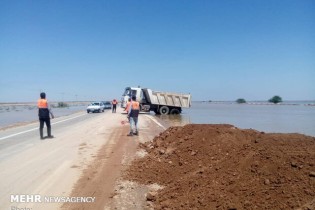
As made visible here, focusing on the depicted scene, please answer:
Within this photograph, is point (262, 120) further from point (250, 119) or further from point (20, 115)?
point (20, 115)

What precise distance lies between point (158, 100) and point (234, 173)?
100 feet

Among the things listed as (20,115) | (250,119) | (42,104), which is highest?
(42,104)

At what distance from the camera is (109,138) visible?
13688mm

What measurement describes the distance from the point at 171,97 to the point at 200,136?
27695 millimetres

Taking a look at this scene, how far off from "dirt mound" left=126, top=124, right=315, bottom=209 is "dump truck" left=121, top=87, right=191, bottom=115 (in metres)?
26.7

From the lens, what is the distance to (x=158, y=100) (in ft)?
119

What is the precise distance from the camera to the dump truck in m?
35.9

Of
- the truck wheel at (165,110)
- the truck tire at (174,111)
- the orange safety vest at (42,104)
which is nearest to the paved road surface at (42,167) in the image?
the orange safety vest at (42,104)

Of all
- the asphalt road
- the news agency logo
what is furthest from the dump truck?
the news agency logo

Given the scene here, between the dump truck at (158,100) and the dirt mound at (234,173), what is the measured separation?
2670 centimetres

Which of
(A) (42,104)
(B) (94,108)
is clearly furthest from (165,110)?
(A) (42,104)

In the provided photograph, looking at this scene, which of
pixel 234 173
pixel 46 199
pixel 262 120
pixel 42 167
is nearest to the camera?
pixel 46 199

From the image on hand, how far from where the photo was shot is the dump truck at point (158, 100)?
35.9 meters

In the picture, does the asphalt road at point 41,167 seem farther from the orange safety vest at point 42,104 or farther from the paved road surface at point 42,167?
the orange safety vest at point 42,104
